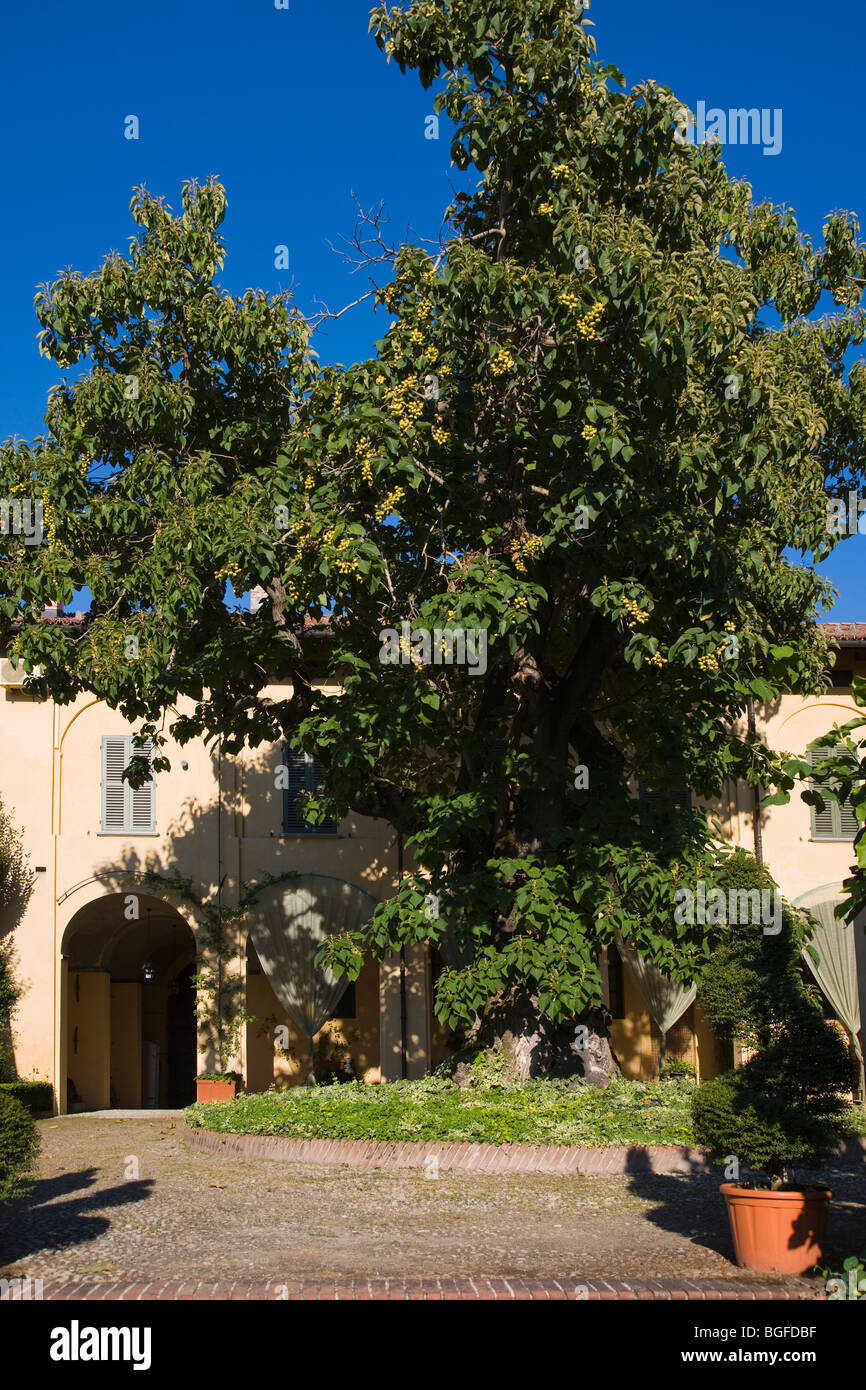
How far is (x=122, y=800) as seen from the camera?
2062cm

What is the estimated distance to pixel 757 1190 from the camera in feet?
27.0

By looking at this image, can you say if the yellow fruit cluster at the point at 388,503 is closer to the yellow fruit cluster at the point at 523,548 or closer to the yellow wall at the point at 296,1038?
the yellow fruit cluster at the point at 523,548

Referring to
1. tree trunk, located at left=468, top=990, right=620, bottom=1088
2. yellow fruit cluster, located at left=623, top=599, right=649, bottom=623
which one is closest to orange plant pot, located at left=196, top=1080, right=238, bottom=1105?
tree trunk, located at left=468, top=990, right=620, bottom=1088

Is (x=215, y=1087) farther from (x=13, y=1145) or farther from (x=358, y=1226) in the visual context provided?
(x=13, y=1145)

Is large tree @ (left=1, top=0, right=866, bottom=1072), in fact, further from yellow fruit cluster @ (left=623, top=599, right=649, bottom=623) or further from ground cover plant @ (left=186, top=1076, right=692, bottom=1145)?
ground cover plant @ (left=186, top=1076, right=692, bottom=1145)

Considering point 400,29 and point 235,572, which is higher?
point 400,29

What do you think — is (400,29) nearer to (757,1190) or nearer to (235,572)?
(235,572)

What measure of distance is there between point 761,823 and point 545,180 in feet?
40.1

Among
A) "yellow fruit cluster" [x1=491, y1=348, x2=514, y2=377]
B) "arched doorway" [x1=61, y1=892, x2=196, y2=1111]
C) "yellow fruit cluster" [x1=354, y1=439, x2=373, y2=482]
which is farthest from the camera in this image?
"arched doorway" [x1=61, y1=892, x2=196, y2=1111]

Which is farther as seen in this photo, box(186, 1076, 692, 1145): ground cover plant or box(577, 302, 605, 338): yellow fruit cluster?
box(186, 1076, 692, 1145): ground cover plant

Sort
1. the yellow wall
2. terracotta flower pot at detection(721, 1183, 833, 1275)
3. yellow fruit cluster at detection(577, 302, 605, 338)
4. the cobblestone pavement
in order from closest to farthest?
terracotta flower pot at detection(721, 1183, 833, 1275), the cobblestone pavement, yellow fruit cluster at detection(577, 302, 605, 338), the yellow wall

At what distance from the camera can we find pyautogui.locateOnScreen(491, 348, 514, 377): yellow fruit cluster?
11102mm

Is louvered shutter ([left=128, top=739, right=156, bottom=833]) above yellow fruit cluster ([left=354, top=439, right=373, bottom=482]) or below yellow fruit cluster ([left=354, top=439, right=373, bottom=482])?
below
